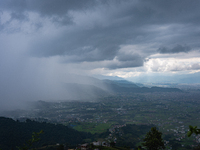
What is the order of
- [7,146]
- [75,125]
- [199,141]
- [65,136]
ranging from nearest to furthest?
[7,146], [199,141], [65,136], [75,125]

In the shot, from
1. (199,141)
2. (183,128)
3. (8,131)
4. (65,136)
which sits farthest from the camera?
(183,128)

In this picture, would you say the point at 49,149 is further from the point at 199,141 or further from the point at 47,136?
the point at 199,141

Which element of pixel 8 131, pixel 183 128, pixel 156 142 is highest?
pixel 156 142

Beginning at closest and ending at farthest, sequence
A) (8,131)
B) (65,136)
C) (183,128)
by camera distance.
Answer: (8,131), (65,136), (183,128)

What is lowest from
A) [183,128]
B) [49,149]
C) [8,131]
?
[183,128]

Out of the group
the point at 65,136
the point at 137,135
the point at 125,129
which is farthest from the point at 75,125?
the point at 137,135

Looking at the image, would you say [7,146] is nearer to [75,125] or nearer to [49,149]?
[49,149]

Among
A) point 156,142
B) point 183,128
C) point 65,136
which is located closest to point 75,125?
point 65,136

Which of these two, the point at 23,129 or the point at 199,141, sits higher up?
the point at 23,129

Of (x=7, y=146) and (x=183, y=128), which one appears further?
(x=183, y=128)
